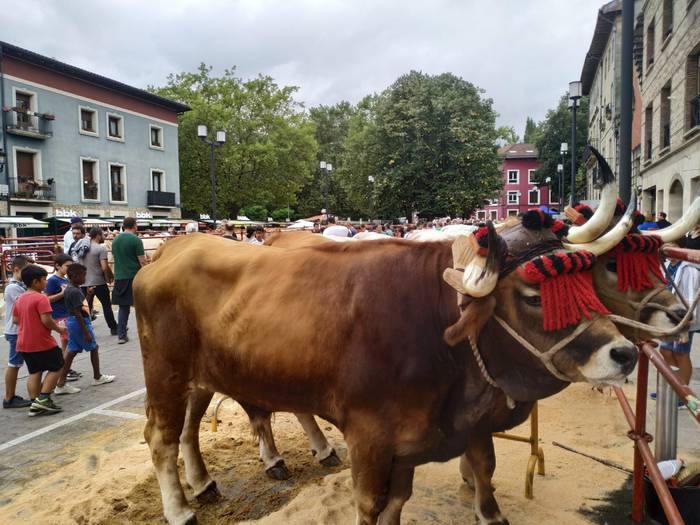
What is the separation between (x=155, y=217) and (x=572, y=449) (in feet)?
117

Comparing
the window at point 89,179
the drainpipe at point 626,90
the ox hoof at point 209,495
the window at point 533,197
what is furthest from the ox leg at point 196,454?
the window at point 533,197

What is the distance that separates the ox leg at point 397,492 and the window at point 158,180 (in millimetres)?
36855

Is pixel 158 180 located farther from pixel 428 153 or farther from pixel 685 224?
pixel 685 224

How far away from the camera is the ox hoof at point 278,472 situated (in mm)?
4211

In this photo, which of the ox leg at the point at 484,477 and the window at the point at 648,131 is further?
the window at the point at 648,131

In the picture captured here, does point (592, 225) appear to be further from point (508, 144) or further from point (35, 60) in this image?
point (508, 144)

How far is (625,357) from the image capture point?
6.89 feet

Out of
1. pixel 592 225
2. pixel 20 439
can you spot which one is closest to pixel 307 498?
pixel 592 225

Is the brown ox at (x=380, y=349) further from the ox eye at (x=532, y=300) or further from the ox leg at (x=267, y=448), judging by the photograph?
the ox leg at (x=267, y=448)

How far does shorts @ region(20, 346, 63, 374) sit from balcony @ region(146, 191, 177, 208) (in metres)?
31.9

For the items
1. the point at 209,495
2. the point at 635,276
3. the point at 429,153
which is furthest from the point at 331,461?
the point at 429,153

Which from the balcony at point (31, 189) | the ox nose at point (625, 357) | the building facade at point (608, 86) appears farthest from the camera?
the balcony at point (31, 189)

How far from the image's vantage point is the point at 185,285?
→ 345cm

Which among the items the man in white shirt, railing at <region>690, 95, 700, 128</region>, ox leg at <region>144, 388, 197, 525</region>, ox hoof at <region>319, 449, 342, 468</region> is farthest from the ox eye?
railing at <region>690, 95, 700, 128</region>
